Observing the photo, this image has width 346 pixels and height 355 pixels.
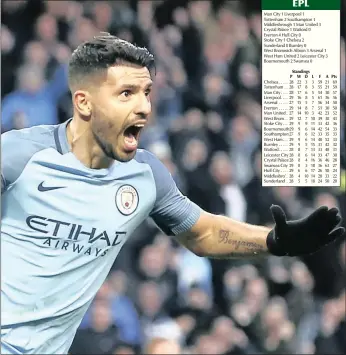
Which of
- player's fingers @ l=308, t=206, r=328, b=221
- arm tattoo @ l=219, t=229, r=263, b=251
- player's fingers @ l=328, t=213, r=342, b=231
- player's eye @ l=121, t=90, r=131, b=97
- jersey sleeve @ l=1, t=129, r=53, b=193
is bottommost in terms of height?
arm tattoo @ l=219, t=229, r=263, b=251

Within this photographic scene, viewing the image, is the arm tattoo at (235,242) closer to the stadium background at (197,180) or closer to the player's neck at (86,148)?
the player's neck at (86,148)

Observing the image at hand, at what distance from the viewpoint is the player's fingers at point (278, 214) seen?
175 centimetres

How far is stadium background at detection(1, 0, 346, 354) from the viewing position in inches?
101

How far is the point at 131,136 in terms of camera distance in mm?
1864

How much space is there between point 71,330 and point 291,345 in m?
1.24

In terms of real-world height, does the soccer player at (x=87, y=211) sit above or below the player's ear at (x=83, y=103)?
below

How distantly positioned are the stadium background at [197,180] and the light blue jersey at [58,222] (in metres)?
0.70

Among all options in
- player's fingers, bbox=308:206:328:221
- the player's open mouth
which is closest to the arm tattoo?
player's fingers, bbox=308:206:328:221

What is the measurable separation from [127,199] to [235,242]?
0.25 m

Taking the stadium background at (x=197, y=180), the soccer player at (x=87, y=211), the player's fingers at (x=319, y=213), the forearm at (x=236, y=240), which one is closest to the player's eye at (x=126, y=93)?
the soccer player at (x=87, y=211)

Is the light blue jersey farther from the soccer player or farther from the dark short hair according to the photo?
the dark short hair

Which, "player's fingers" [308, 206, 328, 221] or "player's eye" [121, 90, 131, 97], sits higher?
"player's eye" [121, 90, 131, 97]

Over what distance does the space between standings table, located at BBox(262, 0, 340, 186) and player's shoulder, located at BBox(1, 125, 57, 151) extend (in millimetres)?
674

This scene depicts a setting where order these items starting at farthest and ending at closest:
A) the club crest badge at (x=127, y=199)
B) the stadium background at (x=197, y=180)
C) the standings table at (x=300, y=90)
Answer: the stadium background at (x=197, y=180) → the standings table at (x=300, y=90) → the club crest badge at (x=127, y=199)
